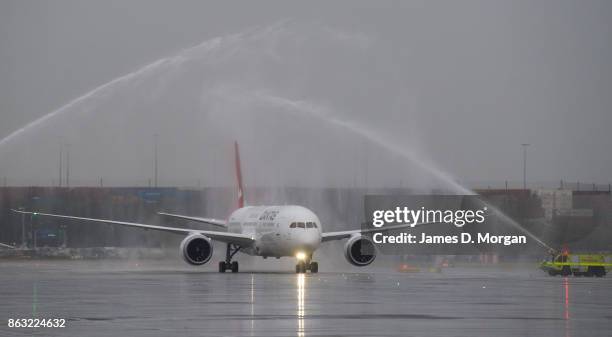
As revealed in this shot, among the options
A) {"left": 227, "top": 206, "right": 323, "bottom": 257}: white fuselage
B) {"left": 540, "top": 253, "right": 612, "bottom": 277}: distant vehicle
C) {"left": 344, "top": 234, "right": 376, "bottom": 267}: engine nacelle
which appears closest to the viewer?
{"left": 540, "top": 253, "right": 612, "bottom": 277}: distant vehicle

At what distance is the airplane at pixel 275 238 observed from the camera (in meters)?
81.5

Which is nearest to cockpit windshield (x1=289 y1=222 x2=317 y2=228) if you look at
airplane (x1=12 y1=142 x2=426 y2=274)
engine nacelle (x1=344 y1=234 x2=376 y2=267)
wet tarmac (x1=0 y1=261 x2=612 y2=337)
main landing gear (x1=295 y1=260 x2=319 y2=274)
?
airplane (x1=12 y1=142 x2=426 y2=274)

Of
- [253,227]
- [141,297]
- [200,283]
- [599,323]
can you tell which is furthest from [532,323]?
[253,227]

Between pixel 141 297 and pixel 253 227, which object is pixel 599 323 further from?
pixel 253 227

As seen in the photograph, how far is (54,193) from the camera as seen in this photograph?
120 metres

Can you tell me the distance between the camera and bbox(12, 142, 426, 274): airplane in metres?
81.5

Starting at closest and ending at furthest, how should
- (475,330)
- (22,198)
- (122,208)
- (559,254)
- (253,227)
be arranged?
(475,330) → (559,254) → (253,227) → (22,198) → (122,208)

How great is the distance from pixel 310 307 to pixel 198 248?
44080 millimetres

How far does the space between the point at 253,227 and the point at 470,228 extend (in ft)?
49.9

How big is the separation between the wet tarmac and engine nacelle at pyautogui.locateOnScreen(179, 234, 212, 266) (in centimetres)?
2040

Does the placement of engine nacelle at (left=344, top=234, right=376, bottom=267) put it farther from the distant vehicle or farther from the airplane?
the distant vehicle

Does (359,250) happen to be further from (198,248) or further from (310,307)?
(310,307)

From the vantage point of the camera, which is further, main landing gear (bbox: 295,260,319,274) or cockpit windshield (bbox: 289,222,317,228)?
cockpit windshield (bbox: 289,222,317,228)

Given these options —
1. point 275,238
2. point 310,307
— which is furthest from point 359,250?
point 310,307
